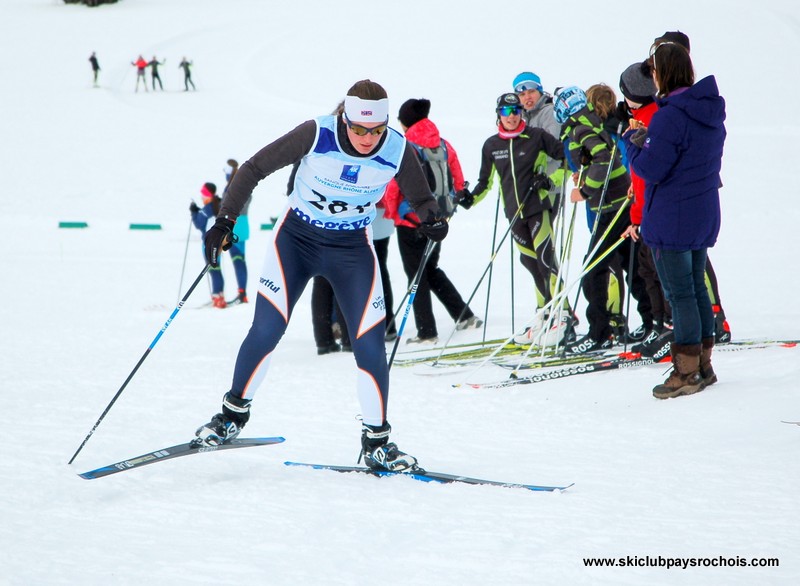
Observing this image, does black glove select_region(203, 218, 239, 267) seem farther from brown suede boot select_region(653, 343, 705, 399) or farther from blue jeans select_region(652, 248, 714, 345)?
brown suede boot select_region(653, 343, 705, 399)

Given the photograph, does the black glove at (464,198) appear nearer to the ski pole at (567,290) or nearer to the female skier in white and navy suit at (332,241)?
the ski pole at (567,290)

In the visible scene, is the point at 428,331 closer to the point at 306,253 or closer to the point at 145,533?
the point at 306,253

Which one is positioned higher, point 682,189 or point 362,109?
point 362,109

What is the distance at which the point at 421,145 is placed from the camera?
21.6ft

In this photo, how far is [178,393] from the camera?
5.66 metres

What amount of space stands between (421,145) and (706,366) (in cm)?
282

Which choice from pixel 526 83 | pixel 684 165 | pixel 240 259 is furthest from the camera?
pixel 240 259

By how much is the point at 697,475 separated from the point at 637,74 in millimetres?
2360

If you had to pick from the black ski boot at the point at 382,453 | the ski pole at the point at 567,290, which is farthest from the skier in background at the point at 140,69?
the black ski boot at the point at 382,453

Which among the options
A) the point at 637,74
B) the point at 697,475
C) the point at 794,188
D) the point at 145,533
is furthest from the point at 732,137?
the point at 145,533

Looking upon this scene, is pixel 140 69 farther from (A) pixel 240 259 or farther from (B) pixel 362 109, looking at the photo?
(B) pixel 362 109

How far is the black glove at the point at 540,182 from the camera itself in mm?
6340

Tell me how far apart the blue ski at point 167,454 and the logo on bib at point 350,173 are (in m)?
1.25

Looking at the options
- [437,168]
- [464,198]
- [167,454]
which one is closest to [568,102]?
[464,198]
